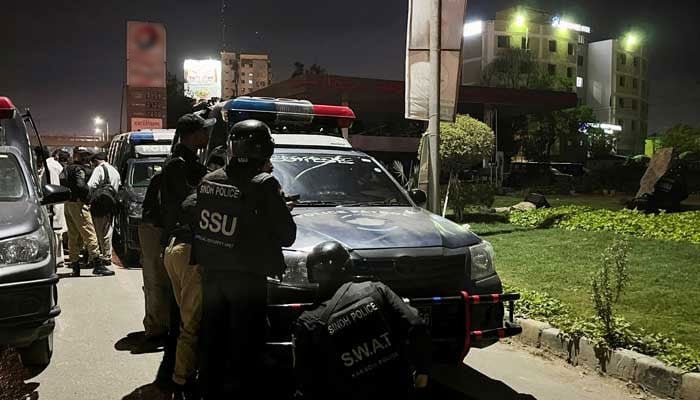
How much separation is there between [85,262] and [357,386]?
27.1ft

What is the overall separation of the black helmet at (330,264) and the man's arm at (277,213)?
40 centimetres

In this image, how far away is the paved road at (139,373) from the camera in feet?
15.8

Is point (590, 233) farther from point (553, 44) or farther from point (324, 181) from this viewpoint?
point (553, 44)

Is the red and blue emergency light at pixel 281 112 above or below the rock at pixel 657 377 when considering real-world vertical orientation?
above

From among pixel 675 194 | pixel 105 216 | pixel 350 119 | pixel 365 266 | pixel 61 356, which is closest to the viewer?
pixel 365 266

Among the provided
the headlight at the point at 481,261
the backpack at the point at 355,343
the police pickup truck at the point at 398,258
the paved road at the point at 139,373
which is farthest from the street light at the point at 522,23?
the backpack at the point at 355,343

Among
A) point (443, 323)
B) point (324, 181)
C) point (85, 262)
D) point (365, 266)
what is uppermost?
point (324, 181)

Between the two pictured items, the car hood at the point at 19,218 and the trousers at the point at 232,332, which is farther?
the car hood at the point at 19,218

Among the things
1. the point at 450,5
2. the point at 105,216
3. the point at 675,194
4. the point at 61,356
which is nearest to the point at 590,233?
the point at 675,194

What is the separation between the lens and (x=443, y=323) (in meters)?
4.25

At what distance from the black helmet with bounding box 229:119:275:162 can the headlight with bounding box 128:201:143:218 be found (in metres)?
6.45

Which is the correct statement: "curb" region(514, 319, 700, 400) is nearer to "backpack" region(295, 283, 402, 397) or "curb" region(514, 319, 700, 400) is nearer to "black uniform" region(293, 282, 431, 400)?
"black uniform" region(293, 282, 431, 400)

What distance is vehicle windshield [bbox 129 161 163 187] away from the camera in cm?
1128

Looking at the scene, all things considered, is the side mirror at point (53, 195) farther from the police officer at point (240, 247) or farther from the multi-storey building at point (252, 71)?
the multi-storey building at point (252, 71)
